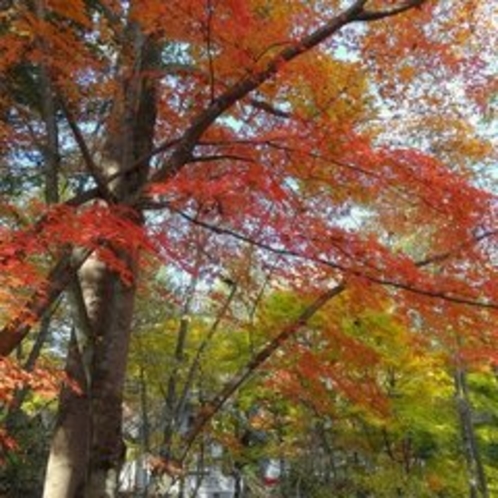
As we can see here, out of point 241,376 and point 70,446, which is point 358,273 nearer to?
point 241,376

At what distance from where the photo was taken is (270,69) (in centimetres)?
611

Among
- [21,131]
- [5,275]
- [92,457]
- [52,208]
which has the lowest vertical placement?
[92,457]

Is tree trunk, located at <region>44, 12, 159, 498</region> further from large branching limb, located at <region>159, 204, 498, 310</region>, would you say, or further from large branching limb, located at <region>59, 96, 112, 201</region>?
large branching limb, located at <region>159, 204, 498, 310</region>

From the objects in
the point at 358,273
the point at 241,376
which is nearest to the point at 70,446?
the point at 241,376

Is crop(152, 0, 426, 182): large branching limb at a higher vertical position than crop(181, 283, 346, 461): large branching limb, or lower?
higher

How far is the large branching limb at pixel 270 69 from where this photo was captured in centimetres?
605

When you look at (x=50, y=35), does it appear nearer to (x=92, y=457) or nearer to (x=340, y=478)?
(x=92, y=457)

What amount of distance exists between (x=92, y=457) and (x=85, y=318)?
1.58 metres

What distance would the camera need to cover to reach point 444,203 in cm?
675

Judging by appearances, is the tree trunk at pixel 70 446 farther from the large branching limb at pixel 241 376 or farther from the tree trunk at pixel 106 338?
the large branching limb at pixel 241 376

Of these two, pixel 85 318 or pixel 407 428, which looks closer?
pixel 85 318

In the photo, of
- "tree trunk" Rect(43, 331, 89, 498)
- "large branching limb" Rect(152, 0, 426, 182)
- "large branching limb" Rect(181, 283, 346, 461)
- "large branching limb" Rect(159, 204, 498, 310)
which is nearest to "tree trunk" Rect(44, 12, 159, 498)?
"tree trunk" Rect(43, 331, 89, 498)

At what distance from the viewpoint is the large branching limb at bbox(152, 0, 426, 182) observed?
19.8 feet

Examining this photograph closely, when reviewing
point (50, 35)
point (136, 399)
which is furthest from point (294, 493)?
point (50, 35)
